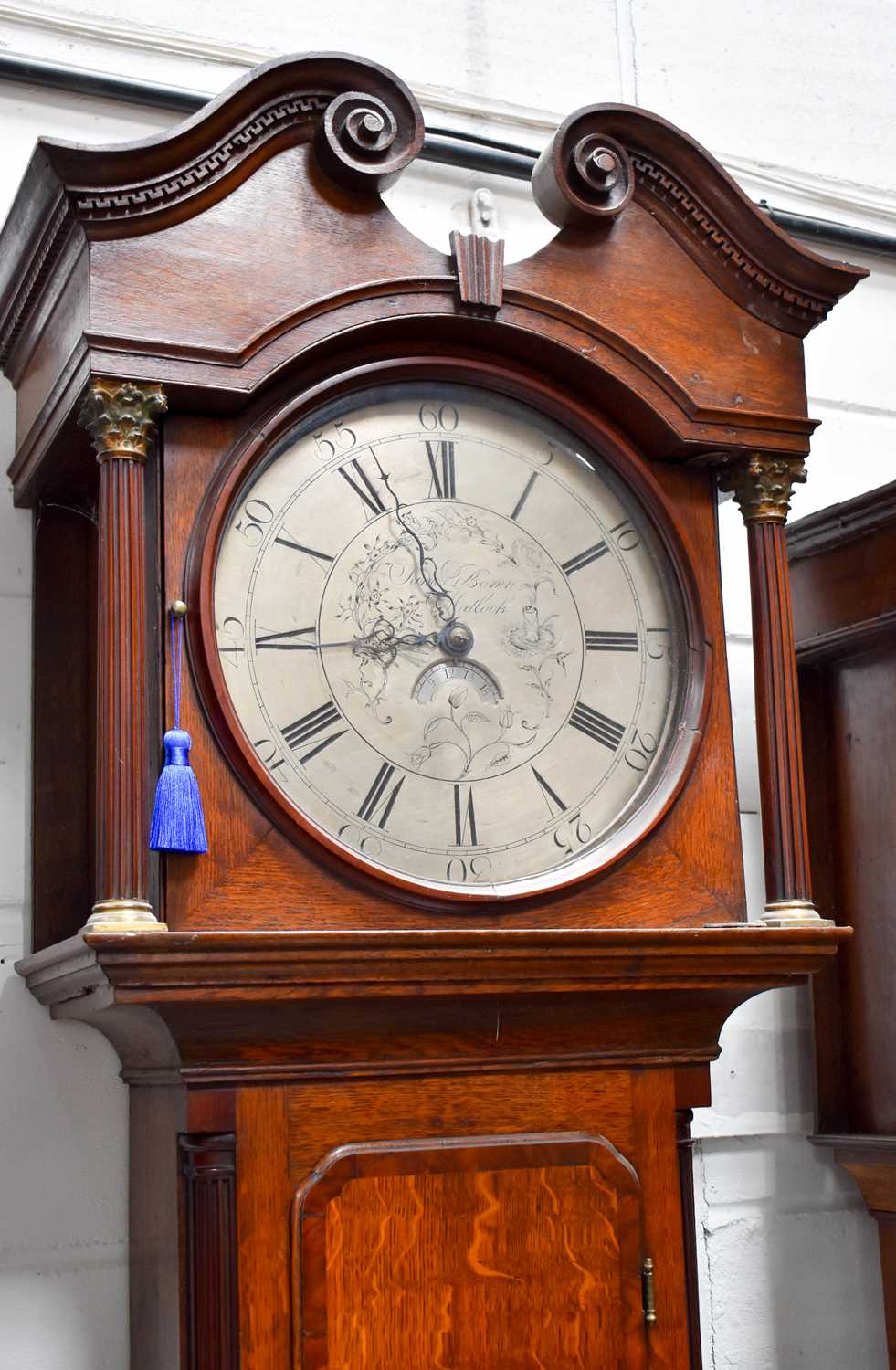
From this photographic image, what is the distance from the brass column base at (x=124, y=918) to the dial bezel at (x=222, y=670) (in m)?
0.15

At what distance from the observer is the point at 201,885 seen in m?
1.40

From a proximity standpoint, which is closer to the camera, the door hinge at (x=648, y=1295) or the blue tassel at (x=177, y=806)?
the blue tassel at (x=177, y=806)

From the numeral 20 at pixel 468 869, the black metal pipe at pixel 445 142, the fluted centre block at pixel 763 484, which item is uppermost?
the black metal pipe at pixel 445 142

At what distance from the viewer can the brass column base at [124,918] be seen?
4.32 ft

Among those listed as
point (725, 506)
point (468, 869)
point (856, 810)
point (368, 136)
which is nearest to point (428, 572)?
point (468, 869)

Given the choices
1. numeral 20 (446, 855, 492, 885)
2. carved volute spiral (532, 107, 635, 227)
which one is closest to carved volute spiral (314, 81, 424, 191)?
carved volute spiral (532, 107, 635, 227)

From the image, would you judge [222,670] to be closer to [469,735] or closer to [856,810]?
[469,735]

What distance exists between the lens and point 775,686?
1.66 metres

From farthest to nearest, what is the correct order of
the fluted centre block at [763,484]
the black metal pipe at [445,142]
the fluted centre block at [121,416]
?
the black metal pipe at [445,142] < the fluted centre block at [763,484] < the fluted centre block at [121,416]

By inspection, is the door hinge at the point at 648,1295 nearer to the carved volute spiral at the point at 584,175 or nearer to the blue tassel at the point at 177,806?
the blue tassel at the point at 177,806

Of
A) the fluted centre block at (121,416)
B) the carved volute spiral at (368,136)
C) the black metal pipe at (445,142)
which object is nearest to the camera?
the fluted centre block at (121,416)

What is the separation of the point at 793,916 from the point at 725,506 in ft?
2.78

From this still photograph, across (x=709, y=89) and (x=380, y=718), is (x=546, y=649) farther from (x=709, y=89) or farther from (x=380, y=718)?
(x=709, y=89)

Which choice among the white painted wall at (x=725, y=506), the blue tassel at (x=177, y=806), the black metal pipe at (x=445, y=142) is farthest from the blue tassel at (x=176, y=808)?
the black metal pipe at (x=445, y=142)
